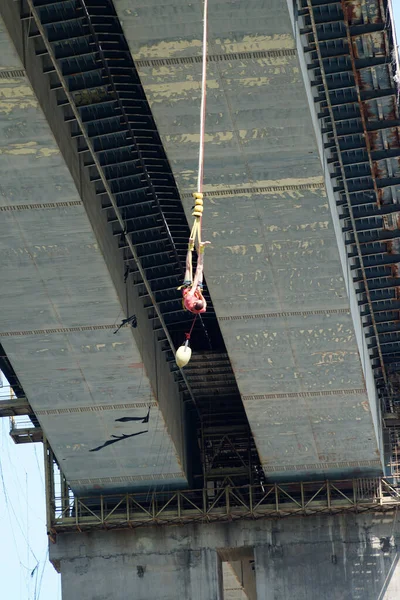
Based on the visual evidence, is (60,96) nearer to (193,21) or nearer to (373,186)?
(193,21)

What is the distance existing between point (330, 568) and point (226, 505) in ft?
14.2

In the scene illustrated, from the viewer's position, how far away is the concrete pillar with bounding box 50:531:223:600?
206ft

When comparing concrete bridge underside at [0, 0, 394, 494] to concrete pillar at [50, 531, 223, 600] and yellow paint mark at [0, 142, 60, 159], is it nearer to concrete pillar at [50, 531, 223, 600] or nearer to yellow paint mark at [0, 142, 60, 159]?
yellow paint mark at [0, 142, 60, 159]

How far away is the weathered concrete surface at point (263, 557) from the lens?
62375 mm

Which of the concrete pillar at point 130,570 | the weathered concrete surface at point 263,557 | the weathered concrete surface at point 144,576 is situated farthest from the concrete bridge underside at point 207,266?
the weathered concrete surface at point 144,576

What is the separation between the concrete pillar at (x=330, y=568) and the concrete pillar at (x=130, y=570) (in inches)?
78.4

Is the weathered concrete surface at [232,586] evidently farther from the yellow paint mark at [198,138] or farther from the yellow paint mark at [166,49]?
the yellow paint mark at [166,49]

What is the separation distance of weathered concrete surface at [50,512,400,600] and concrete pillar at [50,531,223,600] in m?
0.04

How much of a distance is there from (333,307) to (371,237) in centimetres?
321

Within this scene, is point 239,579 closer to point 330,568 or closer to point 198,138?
point 330,568

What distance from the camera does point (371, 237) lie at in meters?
57.6

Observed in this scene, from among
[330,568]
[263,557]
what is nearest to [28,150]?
[263,557]

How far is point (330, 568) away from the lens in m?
62.5

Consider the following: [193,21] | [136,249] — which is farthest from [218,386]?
[193,21]
